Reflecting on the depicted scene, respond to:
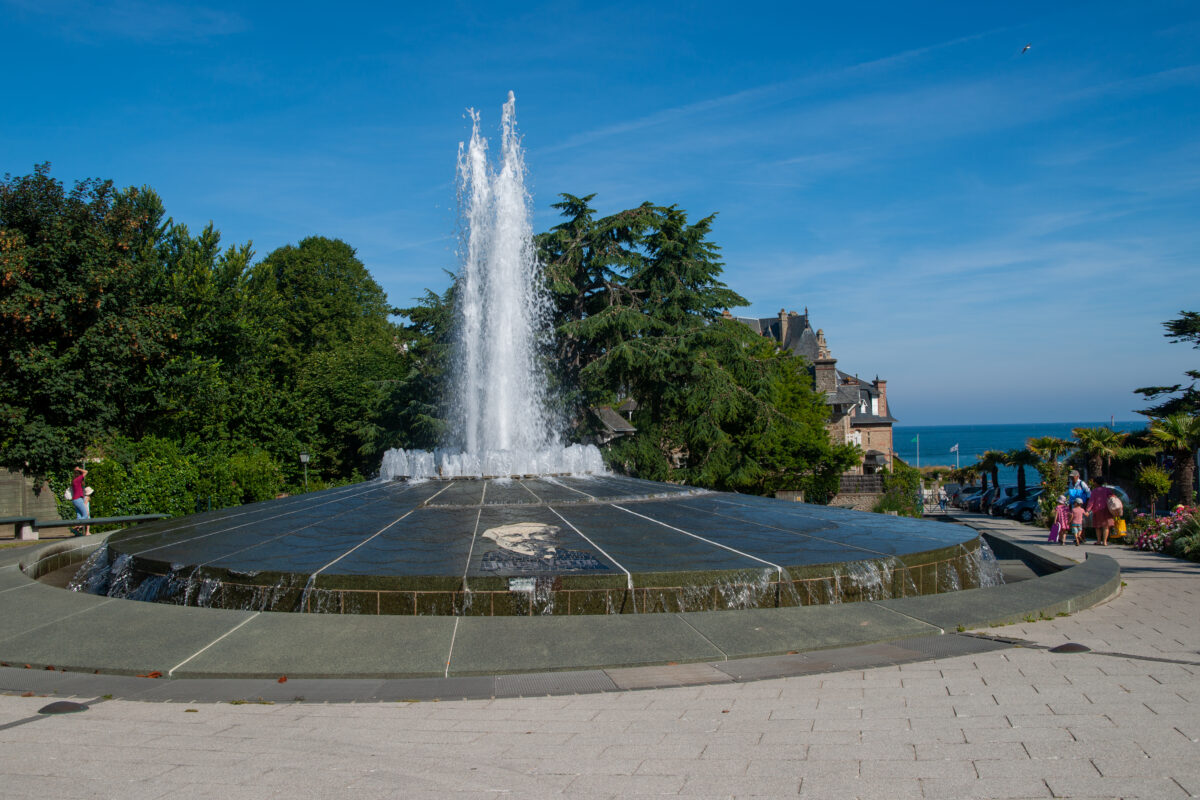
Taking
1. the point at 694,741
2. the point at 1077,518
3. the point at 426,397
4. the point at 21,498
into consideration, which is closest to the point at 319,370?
the point at 426,397

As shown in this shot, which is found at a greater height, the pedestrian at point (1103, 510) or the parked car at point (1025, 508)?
the pedestrian at point (1103, 510)

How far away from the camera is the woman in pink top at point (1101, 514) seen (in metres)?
16.7

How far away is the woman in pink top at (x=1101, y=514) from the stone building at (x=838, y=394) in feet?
145

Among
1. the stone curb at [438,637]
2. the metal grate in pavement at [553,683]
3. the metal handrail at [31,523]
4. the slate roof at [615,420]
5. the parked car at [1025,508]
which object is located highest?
the slate roof at [615,420]

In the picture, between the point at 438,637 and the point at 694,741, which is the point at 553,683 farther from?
the point at 694,741

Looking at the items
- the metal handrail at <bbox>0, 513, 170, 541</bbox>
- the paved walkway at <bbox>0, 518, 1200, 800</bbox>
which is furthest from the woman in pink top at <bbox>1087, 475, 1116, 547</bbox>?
the metal handrail at <bbox>0, 513, 170, 541</bbox>

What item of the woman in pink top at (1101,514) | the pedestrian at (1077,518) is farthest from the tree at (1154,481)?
the pedestrian at (1077,518)

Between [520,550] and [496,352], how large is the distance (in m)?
8.93

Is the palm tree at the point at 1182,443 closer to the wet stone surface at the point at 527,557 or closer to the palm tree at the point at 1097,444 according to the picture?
the palm tree at the point at 1097,444

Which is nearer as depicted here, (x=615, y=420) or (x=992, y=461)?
(x=992, y=461)

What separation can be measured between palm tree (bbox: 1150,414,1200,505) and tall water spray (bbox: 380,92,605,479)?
53.4ft

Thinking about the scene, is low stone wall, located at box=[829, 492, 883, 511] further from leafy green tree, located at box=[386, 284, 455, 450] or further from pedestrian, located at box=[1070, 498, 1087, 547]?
pedestrian, located at box=[1070, 498, 1087, 547]

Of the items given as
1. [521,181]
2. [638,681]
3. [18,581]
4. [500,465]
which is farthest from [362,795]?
[521,181]

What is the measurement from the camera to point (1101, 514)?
1680cm
